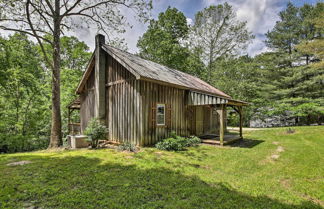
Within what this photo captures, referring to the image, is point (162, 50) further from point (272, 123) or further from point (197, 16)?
point (272, 123)

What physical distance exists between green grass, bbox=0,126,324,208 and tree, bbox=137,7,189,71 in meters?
20.1

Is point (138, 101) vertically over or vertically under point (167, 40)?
under

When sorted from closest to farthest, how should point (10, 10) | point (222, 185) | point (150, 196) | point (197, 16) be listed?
point (150, 196) < point (222, 185) < point (10, 10) < point (197, 16)

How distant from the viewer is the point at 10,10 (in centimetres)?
863

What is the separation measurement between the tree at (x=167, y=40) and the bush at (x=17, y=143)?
18.1 meters

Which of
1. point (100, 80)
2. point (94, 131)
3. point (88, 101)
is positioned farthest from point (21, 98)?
point (94, 131)

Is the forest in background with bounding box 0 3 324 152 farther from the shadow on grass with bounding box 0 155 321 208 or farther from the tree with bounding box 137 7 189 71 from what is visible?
the shadow on grass with bounding box 0 155 321 208

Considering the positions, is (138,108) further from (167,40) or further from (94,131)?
(167,40)

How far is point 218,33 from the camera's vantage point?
22.2 metres

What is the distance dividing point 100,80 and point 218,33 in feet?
62.9

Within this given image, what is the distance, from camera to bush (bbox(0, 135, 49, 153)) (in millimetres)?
11430

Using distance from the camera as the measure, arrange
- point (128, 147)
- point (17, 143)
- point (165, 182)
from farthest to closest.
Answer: point (17, 143) → point (128, 147) → point (165, 182)

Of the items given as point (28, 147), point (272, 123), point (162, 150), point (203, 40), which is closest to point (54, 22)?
point (162, 150)

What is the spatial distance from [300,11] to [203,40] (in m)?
11.7
